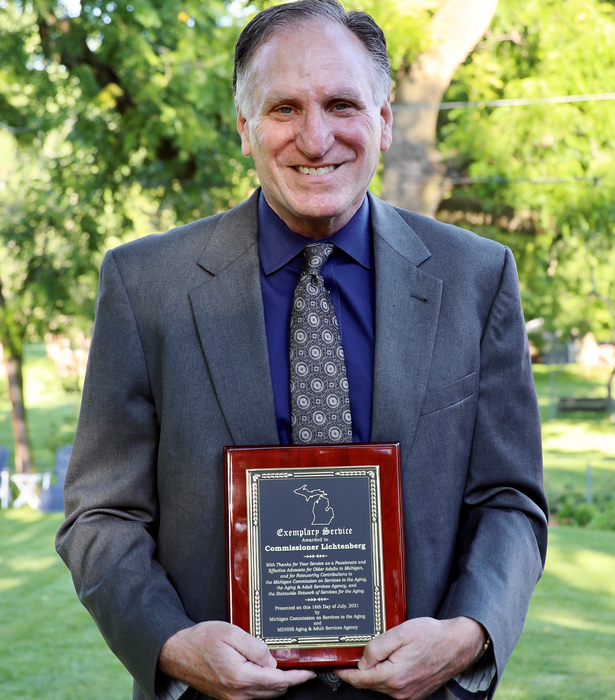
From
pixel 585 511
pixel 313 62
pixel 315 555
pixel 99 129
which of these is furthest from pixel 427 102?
pixel 315 555

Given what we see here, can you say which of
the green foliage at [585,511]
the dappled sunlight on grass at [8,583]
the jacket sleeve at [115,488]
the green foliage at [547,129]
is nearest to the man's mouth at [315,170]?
the jacket sleeve at [115,488]

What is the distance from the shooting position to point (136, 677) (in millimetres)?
1806

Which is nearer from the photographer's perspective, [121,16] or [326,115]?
[326,115]

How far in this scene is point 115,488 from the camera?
1.89 metres

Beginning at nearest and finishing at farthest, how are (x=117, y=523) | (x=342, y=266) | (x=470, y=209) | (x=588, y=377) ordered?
(x=117, y=523)
(x=342, y=266)
(x=470, y=209)
(x=588, y=377)

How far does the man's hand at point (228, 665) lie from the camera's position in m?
1.61

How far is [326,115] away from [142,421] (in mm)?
826

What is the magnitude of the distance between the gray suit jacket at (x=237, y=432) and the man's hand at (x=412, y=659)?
119mm

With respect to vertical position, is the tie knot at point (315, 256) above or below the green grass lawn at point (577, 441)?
above

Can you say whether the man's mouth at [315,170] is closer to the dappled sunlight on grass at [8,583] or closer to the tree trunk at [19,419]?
the dappled sunlight on grass at [8,583]

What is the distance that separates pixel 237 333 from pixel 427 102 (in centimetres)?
834

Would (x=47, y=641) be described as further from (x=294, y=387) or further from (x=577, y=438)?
(x=577, y=438)

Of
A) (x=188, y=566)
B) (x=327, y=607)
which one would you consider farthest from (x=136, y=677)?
(x=327, y=607)

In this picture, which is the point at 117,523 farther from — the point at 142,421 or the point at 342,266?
the point at 342,266
